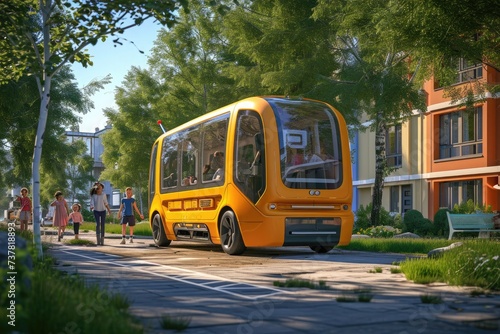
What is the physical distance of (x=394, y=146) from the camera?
40.7 m

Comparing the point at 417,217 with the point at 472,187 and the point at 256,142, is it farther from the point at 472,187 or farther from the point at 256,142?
the point at 256,142

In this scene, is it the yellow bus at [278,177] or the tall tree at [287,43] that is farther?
the tall tree at [287,43]

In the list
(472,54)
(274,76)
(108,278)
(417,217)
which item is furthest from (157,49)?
(108,278)

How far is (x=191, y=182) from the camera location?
1794cm

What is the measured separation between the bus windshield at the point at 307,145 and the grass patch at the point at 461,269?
4.59 m

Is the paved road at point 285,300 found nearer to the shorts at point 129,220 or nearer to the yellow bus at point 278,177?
the yellow bus at point 278,177

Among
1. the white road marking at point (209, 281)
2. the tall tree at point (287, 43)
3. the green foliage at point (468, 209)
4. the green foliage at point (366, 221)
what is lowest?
the white road marking at point (209, 281)

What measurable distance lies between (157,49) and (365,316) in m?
30.0

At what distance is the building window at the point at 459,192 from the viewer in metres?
33.4

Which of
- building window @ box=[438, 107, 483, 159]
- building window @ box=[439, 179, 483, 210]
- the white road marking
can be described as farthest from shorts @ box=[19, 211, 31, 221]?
building window @ box=[439, 179, 483, 210]

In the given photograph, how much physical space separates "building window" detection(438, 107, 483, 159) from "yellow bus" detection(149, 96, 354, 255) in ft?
62.6

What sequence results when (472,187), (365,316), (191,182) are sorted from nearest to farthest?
(365,316), (191,182), (472,187)

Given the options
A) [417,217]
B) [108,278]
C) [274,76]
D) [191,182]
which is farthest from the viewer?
[417,217]

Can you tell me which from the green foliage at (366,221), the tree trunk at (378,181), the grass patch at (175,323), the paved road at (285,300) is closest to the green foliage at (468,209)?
the green foliage at (366,221)
